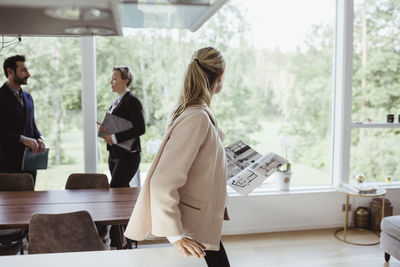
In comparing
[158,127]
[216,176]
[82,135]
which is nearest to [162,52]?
[158,127]

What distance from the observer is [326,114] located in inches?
167

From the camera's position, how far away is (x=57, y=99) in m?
3.67

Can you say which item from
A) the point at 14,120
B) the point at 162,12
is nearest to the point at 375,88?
the point at 14,120

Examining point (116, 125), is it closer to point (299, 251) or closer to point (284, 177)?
point (284, 177)

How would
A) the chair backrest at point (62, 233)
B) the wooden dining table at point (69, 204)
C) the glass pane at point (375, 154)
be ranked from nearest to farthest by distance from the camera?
the chair backrest at point (62, 233) → the wooden dining table at point (69, 204) → the glass pane at point (375, 154)

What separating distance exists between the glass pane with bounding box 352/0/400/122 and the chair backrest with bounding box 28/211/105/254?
3.32m

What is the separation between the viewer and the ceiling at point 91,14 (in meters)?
0.87

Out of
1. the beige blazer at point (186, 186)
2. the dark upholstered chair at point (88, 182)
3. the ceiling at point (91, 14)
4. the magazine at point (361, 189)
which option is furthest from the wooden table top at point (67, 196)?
the magazine at point (361, 189)

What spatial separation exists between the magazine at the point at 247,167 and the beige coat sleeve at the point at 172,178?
15.9 inches

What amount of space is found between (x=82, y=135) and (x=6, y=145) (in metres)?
0.75

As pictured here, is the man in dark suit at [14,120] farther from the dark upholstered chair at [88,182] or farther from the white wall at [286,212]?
the white wall at [286,212]

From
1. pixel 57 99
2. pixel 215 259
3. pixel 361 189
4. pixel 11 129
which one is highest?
pixel 57 99

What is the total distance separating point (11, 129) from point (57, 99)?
0.63m

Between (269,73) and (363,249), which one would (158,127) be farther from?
(363,249)
